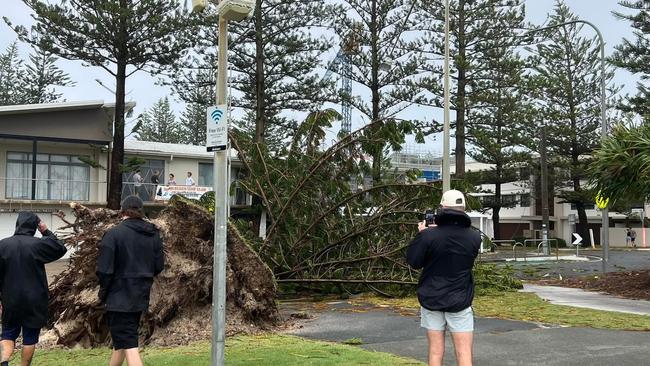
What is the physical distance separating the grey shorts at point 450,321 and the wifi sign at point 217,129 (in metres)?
2.31

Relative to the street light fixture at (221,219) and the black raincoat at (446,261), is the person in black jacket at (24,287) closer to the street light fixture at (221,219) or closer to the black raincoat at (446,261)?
the street light fixture at (221,219)

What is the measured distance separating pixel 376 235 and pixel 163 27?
16039 mm

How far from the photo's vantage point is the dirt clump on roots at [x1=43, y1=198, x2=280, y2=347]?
27.8 ft

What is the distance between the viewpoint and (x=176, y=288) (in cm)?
896

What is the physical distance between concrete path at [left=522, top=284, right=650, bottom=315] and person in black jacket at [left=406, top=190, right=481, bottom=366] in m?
7.71

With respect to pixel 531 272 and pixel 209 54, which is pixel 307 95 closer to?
pixel 209 54

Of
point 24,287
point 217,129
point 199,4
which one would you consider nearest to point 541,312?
point 217,129

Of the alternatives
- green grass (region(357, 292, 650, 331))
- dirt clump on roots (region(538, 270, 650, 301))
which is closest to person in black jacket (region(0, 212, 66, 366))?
green grass (region(357, 292, 650, 331))

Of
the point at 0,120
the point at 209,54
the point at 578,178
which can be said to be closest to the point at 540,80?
the point at 578,178

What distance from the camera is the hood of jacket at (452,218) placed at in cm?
521

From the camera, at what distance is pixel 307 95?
2975 centimetres

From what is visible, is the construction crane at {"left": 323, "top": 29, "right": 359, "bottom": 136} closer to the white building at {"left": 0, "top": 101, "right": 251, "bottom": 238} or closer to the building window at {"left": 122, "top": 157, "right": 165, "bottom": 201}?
A: the white building at {"left": 0, "top": 101, "right": 251, "bottom": 238}

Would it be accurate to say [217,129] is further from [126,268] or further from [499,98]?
[499,98]

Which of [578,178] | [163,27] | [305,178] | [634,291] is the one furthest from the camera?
[578,178]
